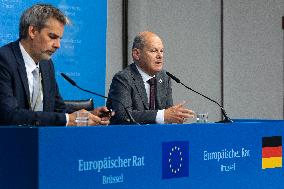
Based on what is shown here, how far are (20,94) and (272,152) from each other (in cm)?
127

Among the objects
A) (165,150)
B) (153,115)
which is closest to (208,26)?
(153,115)

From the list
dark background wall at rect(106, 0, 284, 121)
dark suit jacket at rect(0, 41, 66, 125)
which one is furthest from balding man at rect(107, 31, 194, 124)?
dark background wall at rect(106, 0, 284, 121)

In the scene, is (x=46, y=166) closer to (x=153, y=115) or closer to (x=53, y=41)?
(x=53, y=41)

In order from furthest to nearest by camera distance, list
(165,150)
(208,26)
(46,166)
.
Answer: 1. (208,26)
2. (165,150)
3. (46,166)

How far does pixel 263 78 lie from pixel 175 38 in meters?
1.45

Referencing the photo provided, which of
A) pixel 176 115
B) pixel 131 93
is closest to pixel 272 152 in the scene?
pixel 176 115

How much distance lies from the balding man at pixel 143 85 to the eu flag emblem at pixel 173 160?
86 centimetres

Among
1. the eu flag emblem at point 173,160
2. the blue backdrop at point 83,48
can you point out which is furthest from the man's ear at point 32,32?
the blue backdrop at point 83,48

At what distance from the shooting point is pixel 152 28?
584 cm

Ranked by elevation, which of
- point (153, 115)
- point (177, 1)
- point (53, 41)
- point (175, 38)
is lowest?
point (153, 115)

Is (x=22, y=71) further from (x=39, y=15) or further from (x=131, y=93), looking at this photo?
(x=131, y=93)

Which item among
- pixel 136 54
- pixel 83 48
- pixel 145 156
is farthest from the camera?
pixel 83 48

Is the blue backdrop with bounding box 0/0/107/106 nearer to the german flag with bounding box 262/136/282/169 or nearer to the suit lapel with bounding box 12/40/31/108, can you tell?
the suit lapel with bounding box 12/40/31/108

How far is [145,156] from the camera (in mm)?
2416
